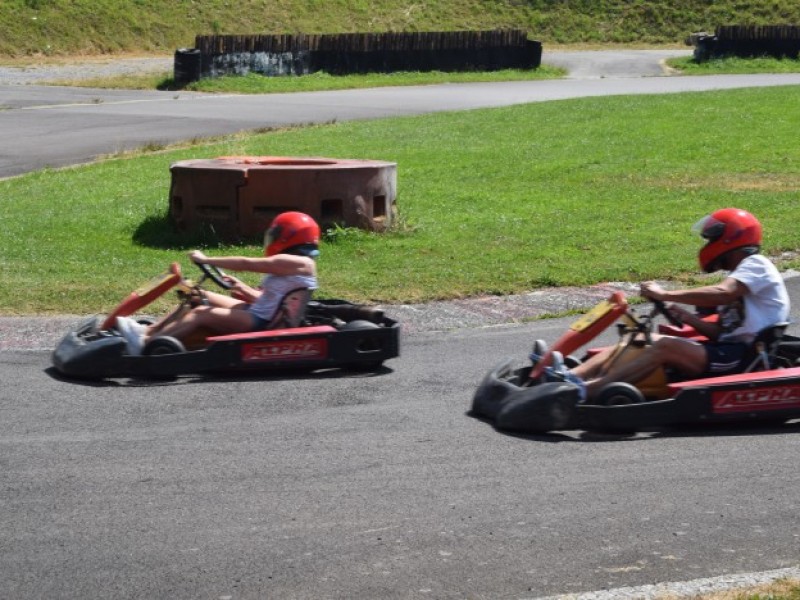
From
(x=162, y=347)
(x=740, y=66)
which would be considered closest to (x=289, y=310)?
(x=162, y=347)

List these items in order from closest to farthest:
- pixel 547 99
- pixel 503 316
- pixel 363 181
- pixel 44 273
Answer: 1. pixel 503 316
2. pixel 44 273
3. pixel 363 181
4. pixel 547 99

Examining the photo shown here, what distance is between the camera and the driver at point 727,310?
7.21m

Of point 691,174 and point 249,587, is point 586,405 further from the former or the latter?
point 691,174

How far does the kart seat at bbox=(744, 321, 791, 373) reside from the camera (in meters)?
7.25

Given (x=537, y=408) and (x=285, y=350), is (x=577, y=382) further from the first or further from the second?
(x=285, y=350)

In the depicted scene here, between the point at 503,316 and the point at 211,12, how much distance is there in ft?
125

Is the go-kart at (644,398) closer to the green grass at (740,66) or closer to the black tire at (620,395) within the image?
the black tire at (620,395)

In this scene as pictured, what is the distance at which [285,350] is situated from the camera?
27.3 feet

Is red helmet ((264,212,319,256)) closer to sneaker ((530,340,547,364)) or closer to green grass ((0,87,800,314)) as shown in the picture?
sneaker ((530,340,547,364))

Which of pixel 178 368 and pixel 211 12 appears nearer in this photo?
pixel 178 368

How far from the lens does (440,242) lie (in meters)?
13.0

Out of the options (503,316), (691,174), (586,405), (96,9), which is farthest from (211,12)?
(586,405)

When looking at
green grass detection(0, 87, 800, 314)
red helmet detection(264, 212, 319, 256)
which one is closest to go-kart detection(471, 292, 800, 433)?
red helmet detection(264, 212, 319, 256)

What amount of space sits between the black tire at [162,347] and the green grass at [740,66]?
2936 centimetres
